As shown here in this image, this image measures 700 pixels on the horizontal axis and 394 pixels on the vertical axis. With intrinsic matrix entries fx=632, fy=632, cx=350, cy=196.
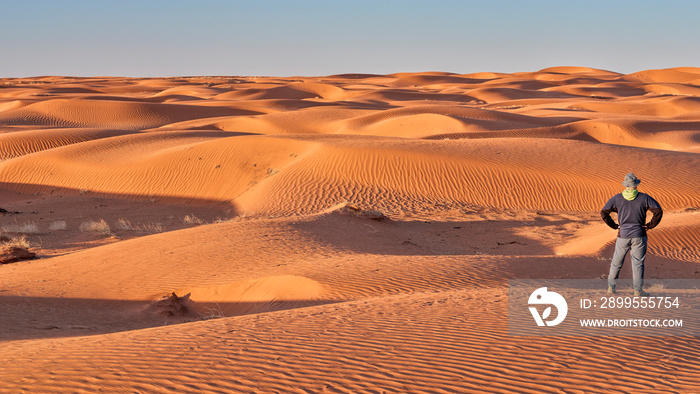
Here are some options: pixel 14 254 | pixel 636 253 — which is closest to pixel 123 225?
pixel 14 254

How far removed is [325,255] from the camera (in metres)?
12.3

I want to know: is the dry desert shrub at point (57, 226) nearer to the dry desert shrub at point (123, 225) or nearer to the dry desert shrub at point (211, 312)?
the dry desert shrub at point (123, 225)

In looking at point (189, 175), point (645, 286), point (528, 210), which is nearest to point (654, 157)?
point (528, 210)

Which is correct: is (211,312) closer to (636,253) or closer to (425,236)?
(636,253)

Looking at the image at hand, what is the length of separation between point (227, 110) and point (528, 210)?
3688 cm

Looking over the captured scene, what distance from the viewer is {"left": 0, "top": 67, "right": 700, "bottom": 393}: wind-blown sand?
5.13 m

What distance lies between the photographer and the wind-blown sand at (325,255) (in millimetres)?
5129

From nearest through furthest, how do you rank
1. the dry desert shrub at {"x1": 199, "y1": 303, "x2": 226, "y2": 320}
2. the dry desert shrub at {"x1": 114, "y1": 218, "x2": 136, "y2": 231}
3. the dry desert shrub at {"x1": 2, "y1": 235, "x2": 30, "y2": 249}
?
the dry desert shrub at {"x1": 199, "y1": 303, "x2": 226, "y2": 320}
the dry desert shrub at {"x1": 2, "y1": 235, "x2": 30, "y2": 249}
the dry desert shrub at {"x1": 114, "y1": 218, "x2": 136, "y2": 231}

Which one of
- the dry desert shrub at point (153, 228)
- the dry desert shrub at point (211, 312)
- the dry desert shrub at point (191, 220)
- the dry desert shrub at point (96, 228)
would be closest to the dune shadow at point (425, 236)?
the dry desert shrub at point (211, 312)

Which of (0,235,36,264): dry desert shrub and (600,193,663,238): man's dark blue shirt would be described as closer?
(600,193,663,238): man's dark blue shirt

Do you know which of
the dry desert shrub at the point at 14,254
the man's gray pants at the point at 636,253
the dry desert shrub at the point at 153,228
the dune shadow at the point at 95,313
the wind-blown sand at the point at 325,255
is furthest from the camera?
the dry desert shrub at the point at 153,228

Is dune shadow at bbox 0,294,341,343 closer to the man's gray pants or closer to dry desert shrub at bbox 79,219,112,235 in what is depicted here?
the man's gray pants

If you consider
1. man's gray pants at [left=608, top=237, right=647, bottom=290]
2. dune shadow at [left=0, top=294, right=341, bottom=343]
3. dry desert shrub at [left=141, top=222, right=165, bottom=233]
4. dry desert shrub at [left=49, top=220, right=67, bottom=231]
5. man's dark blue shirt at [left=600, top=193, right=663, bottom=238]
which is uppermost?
man's dark blue shirt at [left=600, top=193, right=663, bottom=238]

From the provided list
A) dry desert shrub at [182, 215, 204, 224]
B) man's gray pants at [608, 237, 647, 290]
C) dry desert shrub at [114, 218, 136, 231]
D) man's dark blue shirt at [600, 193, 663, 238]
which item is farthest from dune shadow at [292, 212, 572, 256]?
man's dark blue shirt at [600, 193, 663, 238]
